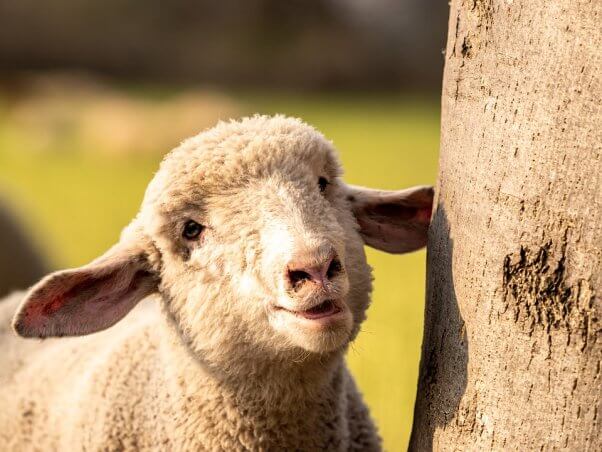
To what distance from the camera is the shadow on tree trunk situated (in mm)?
2471

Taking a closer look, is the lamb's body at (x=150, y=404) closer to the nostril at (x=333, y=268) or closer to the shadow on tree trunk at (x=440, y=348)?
the shadow on tree trunk at (x=440, y=348)

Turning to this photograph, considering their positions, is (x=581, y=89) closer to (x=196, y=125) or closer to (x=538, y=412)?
(x=538, y=412)

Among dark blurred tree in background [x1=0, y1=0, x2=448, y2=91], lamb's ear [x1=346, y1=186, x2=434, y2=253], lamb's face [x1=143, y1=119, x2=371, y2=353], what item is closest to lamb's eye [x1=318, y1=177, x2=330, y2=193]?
lamb's face [x1=143, y1=119, x2=371, y2=353]

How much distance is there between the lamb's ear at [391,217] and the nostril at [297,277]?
26.2 inches

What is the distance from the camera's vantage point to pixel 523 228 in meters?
2.23

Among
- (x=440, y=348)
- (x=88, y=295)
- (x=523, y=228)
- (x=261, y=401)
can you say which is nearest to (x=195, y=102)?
(x=88, y=295)

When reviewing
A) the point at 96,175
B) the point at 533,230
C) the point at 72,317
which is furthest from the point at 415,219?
the point at 96,175

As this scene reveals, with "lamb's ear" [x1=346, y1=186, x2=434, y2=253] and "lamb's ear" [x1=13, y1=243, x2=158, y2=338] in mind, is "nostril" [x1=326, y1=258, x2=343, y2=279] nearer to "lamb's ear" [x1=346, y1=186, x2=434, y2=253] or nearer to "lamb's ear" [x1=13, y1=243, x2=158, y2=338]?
"lamb's ear" [x1=346, y1=186, x2=434, y2=253]

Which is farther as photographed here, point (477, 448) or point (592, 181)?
point (477, 448)

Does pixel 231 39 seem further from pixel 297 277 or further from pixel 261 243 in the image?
pixel 297 277

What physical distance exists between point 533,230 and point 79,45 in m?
22.1

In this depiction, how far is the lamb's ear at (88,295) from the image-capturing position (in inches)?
107

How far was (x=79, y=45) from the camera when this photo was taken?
23016 millimetres

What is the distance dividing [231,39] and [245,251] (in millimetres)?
20754
